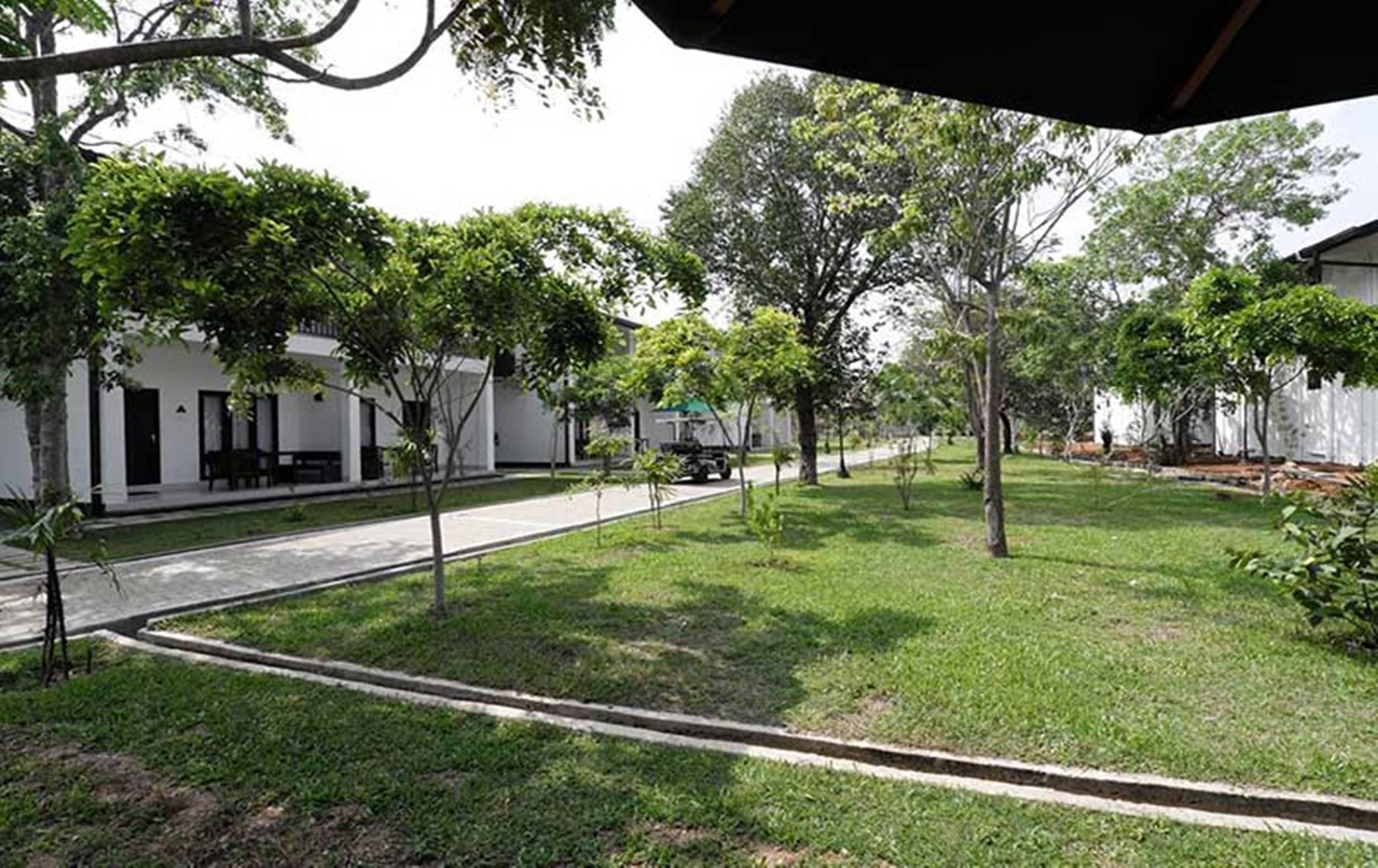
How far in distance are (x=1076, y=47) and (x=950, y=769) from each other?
114 inches

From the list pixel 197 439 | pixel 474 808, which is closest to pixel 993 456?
pixel 474 808

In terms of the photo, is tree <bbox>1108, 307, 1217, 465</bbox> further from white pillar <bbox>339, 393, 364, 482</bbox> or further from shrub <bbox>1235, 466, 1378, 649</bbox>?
white pillar <bbox>339, 393, 364, 482</bbox>

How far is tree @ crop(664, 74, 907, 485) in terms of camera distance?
16.1 m

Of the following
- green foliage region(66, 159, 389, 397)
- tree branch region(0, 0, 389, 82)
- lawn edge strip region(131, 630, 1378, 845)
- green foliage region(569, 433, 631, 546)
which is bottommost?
lawn edge strip region(131, 630, 1378, 845)

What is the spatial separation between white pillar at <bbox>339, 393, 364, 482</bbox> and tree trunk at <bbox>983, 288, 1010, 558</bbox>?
48.9 ft

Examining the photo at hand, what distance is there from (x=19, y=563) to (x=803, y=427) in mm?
14355

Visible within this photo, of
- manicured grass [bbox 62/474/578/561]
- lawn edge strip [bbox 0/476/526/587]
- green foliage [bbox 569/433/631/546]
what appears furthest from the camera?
green foliage [bbox 569/433/631/546]

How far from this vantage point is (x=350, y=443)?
683 inches

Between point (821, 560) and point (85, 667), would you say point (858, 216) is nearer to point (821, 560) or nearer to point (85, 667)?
point (821, 560)

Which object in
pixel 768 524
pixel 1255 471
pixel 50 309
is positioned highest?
pixel 50 309

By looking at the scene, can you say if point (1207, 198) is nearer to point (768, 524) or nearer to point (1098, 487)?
point (1098, 487)

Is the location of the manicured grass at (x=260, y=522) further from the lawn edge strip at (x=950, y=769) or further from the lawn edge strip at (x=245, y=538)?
the lawn edge strip at (x=950, y=769)

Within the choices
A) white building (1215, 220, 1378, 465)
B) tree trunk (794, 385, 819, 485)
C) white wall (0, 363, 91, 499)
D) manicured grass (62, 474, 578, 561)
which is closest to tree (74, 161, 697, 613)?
manicured grass (62, 474, 578, 561)

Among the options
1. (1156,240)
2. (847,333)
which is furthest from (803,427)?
(1156,240)
